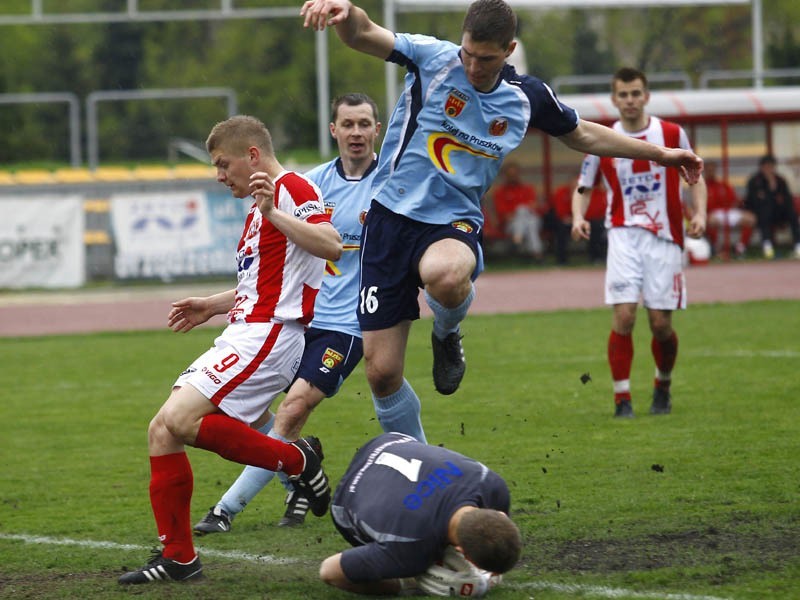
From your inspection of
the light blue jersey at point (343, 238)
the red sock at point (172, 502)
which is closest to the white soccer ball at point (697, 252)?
the light blue jersey at point (343, 238)

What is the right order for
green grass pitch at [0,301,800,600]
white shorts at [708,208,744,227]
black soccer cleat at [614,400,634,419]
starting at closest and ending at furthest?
green grass pitch at [0,301,800,600], black soccer cleat at [614,400,634,419], white shorts at [708,208,744,227]

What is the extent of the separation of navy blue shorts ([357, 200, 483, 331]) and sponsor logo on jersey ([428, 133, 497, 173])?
298 millimetres

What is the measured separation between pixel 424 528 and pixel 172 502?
47.6 inches

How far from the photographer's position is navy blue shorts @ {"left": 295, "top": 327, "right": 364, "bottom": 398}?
6754 mm

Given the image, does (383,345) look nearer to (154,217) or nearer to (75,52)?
(154,217)

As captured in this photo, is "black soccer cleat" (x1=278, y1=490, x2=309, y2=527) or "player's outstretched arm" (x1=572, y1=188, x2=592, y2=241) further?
"player's outstretched arm" (x1=572, y1=188, x2=592, y2=241)

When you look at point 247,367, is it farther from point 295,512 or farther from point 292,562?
point 295,512

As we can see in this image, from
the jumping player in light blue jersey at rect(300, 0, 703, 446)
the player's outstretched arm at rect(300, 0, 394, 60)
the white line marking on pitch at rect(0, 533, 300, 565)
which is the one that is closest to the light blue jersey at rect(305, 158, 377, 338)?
the jumping player in light blue jersey at rect(300, 0, 703, 446)

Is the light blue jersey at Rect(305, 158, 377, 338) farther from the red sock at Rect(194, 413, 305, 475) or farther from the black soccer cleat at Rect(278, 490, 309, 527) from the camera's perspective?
the red sock at Rect(194, 413, 305, 475)

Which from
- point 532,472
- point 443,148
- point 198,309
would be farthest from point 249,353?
point 532,472

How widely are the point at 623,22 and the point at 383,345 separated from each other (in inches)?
1592

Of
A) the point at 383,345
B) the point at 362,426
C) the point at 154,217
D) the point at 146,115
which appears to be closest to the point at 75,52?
the point at 146,115

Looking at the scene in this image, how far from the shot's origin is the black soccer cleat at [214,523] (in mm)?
6391

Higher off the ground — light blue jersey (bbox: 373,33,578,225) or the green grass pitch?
light blue jersey (bbox: 373,33,578,225)
